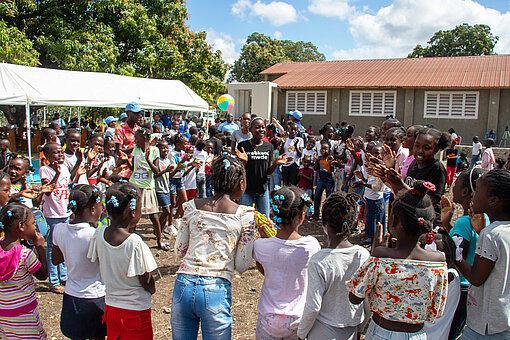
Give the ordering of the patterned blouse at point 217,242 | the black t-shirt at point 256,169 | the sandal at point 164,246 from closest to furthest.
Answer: the patterned blouse at point 217,242 < the black t-shirt at point 256,169 < the sandal at point 164,246

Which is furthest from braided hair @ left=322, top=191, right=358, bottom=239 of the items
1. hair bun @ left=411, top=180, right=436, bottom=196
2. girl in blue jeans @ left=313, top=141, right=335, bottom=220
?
girl in blue jeans @ left=313, top=141, right=335, bottom=220

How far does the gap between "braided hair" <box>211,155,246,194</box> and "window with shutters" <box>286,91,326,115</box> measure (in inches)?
816

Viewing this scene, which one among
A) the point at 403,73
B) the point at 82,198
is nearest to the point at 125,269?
the point at 82,198

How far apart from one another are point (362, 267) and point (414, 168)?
219cm

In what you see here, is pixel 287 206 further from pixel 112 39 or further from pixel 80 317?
pixel 112 39

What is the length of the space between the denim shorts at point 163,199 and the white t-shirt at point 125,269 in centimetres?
335

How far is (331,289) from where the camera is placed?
2254mm

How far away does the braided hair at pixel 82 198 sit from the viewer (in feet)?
9.69

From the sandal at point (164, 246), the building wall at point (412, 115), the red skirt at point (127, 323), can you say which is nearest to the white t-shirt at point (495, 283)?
the red skirt at point (127, 323)

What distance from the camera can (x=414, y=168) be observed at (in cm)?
397

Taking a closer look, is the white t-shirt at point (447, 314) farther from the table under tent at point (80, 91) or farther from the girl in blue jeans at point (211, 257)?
the table under tent at point (80, 91)

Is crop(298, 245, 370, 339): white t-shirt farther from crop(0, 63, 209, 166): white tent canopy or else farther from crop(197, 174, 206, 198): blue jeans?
crop(0, 63, 209, 166): white tent canopy

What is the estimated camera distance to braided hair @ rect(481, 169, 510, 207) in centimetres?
231

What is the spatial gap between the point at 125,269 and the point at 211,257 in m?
0.60
